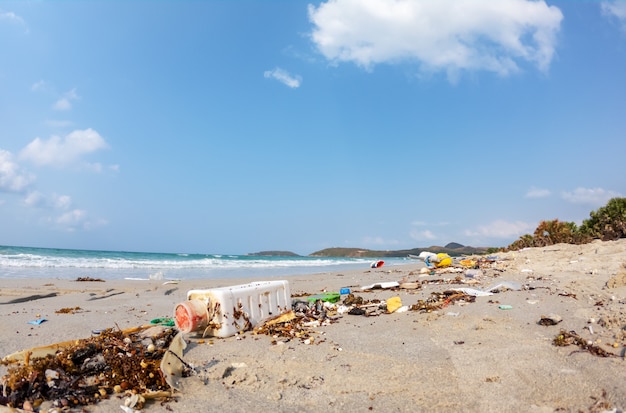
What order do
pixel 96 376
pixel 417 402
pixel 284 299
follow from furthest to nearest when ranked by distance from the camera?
1. pixel 284 299
2. pixel 96 376
3. pixel 417 402

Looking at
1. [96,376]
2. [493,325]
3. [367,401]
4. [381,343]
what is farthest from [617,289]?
[96,376]

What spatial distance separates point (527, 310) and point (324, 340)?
2.91 metres

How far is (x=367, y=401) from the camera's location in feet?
10.4

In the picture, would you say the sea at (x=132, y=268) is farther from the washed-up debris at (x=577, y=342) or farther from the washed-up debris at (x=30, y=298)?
the washed-up debris at (x=577, y=342)

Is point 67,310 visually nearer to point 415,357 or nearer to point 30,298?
point 30,298

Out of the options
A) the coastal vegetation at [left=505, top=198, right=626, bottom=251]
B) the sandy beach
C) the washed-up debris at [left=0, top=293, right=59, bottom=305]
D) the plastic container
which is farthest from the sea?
the plastic container

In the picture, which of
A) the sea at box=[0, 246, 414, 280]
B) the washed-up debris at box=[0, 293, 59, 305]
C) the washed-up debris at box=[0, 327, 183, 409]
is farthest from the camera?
the sea at box=[0, 246, 414, 280]

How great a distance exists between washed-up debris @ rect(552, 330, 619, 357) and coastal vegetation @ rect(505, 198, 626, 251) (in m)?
16.2

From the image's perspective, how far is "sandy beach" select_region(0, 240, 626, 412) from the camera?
310cm

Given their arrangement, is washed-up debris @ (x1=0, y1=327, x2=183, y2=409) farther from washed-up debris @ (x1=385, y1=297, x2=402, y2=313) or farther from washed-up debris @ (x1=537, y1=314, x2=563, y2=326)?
washed-up debris @ (x1=537, y1=314, x2=563, y2=326)

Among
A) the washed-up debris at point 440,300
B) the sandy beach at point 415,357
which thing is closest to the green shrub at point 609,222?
the sandy beach at point 415,357

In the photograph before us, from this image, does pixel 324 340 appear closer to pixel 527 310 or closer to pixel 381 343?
pixel 381 343

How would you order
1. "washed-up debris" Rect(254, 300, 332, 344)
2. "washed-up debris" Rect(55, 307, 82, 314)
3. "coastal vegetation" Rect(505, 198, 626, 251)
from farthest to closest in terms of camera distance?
"coastal vegetation" Rect(505, 198, 626, 251) < "washed-up debris" Rect(55, 307, 82, 314) < "washed-up debris" Rect(254, 300, 332, 344)

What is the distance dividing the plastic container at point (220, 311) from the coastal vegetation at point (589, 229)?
17.6 m
